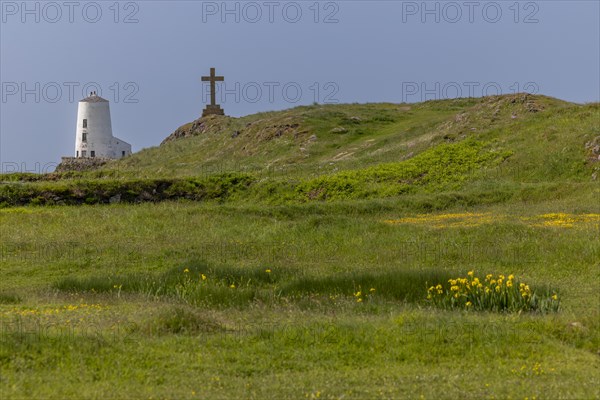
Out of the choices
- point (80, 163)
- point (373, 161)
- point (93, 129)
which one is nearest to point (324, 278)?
point (373, 161)

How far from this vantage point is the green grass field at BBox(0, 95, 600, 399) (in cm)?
1030

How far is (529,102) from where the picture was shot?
167 feet

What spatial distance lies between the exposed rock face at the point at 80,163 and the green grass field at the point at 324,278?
98.4 feet

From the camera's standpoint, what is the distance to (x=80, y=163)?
70750 mm

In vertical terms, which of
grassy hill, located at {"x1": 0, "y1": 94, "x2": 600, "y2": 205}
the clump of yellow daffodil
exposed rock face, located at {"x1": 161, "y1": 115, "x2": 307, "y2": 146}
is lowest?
the clump of yellow daffodil

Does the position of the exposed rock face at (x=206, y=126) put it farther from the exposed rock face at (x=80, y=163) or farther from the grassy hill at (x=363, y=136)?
the exposed rock face at (x=80, y=163)

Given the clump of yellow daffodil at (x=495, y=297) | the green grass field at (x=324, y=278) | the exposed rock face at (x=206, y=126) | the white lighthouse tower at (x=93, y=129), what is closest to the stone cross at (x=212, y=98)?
the exposed rock face at (x=206, y=126)

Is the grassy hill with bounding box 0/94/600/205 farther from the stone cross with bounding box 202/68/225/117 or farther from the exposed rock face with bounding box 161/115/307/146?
the stone cross with bounding box 202/68/225/117

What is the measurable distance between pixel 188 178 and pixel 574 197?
1933cm

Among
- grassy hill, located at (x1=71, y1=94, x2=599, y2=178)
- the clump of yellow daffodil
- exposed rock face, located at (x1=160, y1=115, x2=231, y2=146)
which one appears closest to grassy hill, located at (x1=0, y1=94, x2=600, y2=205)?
grassy hill, located at (x1=71, y1=94, x2=599, y2=178)

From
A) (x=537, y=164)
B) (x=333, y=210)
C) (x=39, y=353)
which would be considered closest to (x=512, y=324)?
(x=39, y=353)

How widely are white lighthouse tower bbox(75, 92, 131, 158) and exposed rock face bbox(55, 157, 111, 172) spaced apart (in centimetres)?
468

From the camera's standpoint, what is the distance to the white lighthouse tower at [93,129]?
77062 mm

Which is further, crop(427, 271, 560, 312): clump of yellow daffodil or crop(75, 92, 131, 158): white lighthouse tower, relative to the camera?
crop(75, 92, 131, 158): white lighthouse tower
